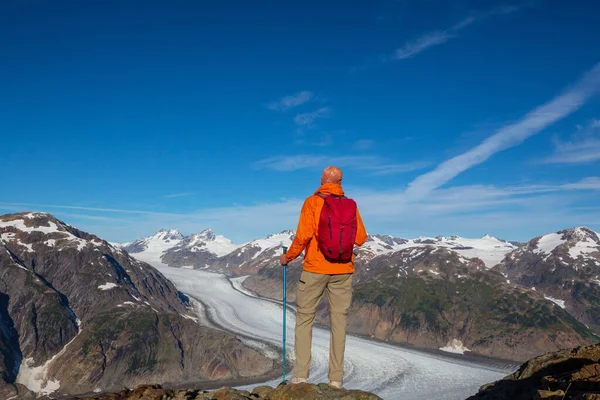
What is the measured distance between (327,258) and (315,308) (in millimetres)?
1258

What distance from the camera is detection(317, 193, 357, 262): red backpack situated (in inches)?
374

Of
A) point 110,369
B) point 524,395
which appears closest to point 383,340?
point 110,369

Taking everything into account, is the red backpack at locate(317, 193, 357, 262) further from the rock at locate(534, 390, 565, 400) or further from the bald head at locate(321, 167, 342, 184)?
the rock at locate(534, 390, 565, 400)

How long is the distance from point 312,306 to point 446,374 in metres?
148

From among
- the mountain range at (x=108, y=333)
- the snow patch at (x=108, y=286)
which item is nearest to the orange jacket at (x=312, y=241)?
the mountain range at (x=108, y=333)

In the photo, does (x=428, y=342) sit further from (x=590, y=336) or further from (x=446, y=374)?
(x=590, y=336)

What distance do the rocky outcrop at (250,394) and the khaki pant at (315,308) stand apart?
13.4 inches

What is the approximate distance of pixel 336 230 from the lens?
9547 mm

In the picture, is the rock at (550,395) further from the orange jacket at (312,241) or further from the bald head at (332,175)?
the bald head at (332,175)

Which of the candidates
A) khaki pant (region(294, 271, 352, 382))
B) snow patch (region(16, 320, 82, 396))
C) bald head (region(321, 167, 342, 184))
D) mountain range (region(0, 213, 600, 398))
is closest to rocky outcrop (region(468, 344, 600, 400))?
khaki pant (region(294, 271, 352, 382))

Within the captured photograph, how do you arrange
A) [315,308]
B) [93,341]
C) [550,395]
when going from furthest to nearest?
[93,341]
[315,308]
[550,395]

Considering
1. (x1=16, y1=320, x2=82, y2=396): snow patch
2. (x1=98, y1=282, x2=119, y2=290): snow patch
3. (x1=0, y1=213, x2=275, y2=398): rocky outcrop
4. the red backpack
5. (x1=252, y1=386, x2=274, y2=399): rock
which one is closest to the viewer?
the red backpack

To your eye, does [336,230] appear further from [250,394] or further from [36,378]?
[36,378]

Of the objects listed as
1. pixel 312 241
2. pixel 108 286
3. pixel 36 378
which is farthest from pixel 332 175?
pixel 108 286
